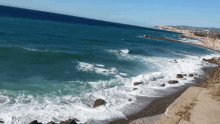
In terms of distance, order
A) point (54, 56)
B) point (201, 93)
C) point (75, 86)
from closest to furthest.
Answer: point (201, 93), point (75, 86), point (54, 56)

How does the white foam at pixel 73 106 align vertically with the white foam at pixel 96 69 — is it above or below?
below

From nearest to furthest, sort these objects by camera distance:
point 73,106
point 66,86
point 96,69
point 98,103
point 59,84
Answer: point 73,106
point 98,103
point 66,86
point 59,84
point 96,69

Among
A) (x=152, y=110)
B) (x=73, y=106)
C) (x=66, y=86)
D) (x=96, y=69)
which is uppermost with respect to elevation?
(x=96, y=69)

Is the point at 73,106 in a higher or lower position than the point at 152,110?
lower

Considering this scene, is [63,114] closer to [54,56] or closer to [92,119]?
[92,119]

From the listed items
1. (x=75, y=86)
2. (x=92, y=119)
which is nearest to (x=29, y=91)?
(x=75, y=86)

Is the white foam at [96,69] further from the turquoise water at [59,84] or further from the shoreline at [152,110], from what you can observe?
the shoreline at [152,110]

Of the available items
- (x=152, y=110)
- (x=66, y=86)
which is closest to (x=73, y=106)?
(x=66, y=86)

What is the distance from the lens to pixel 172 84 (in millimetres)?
15375

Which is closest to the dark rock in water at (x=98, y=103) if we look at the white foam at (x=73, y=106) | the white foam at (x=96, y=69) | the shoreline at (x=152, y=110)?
the white foam at (x=73, y=106)

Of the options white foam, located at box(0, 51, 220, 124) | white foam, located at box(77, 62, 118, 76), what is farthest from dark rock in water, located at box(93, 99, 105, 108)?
white foam, located at box(77, 62, 118, 76)

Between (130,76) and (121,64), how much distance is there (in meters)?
4.72

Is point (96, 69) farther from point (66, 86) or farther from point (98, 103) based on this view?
point (98, 103)

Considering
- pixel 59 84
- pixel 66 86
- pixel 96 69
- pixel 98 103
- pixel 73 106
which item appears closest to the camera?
pixel 73 106
